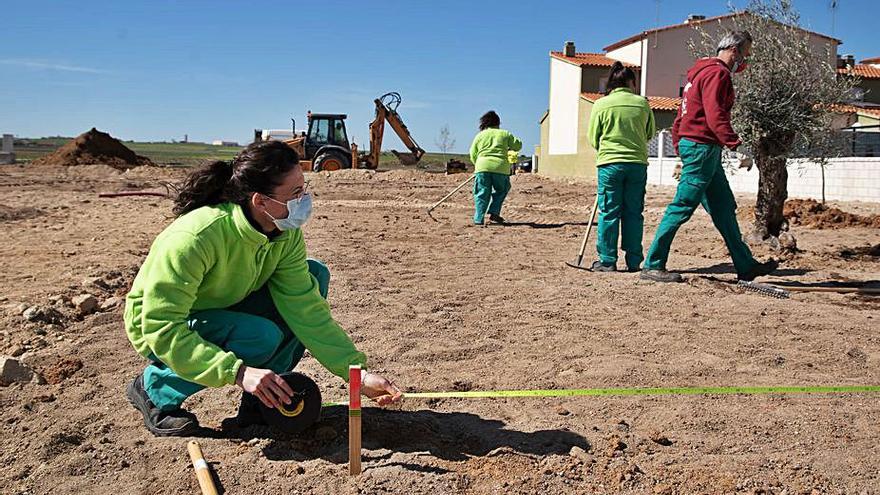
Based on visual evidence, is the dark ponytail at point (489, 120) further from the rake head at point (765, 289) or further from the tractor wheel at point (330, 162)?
the tractor wheel at point (330, 162)

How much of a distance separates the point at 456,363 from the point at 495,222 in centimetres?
781

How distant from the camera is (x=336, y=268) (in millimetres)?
7387

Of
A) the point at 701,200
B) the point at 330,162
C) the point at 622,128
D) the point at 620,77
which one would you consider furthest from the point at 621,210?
the point at 330,162

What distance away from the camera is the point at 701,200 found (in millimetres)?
6617

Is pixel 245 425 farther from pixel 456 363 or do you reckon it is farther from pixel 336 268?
pixel 336 268

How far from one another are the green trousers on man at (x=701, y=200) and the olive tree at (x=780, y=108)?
6.30ft

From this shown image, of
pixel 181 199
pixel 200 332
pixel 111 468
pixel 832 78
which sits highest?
pixel 832 78

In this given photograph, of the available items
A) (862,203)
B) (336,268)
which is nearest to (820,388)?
(336,268)

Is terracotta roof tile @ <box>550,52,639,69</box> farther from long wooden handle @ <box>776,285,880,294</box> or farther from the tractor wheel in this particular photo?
long wooden handle @ <box>776,285,880,294</box>

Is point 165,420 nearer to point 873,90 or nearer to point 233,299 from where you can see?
point 233,299

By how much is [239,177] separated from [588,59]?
35222mm

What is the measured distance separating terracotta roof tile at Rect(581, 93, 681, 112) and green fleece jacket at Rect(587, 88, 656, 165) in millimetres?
22596

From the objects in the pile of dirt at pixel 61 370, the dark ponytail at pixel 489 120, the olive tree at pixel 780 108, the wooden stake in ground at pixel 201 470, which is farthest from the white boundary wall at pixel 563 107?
the wooden stake in ground at pixel 201 470

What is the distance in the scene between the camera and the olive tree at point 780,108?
26.9 ft
